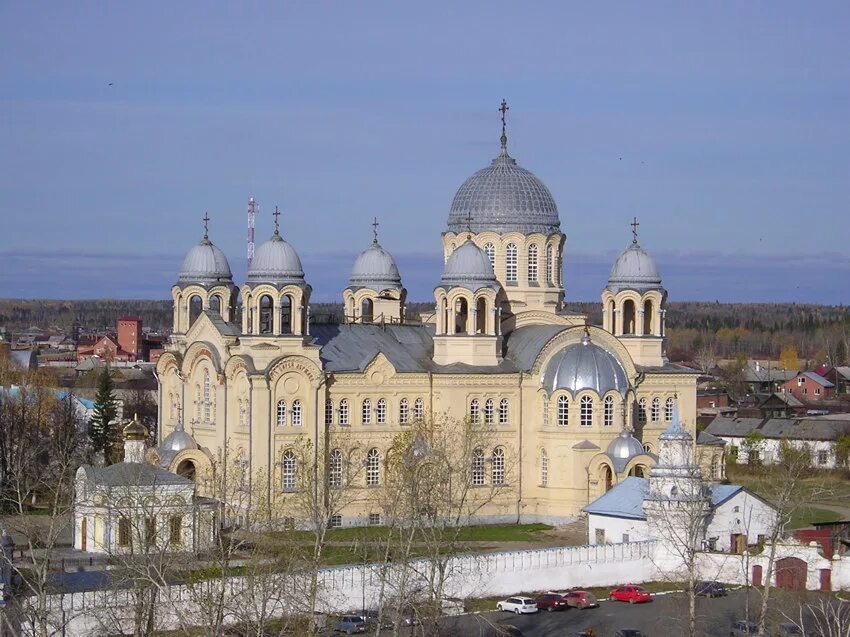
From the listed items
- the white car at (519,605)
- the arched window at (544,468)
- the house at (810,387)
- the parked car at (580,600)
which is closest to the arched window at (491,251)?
the arched window at (544,468)

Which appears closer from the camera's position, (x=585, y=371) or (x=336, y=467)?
(x=336, y=467)

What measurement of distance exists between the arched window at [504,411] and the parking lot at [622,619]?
13.4 meters

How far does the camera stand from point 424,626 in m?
36.8

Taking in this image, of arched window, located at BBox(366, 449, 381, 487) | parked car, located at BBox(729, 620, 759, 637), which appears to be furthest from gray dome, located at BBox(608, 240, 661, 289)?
parked car, located at BBox(729, 620, 759, 637)

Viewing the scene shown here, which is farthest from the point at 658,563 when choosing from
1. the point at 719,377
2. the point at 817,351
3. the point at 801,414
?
the point at 817,351

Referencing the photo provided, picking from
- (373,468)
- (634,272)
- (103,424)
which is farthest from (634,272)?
(103,424)

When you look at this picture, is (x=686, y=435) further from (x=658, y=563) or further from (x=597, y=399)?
(x=597, y=399)

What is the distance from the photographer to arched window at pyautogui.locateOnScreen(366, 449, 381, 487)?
5453 centimetres

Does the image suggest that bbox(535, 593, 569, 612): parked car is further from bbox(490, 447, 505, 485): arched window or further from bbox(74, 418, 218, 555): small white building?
bbox(490, 447, 505, 485): arched window

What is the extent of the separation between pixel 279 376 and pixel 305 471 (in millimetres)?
3027

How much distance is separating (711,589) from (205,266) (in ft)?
73.7

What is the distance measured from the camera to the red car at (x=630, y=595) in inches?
1686

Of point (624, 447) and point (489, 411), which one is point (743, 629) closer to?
point (624, 447)

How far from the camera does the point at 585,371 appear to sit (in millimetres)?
54719
